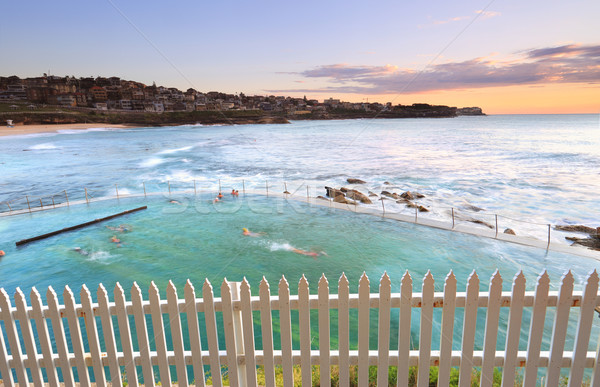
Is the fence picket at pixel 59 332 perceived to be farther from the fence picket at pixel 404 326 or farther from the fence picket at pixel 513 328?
the fence picket at pixel 513 328

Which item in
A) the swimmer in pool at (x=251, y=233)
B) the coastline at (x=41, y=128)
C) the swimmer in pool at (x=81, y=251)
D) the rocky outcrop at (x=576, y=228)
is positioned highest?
the coastline at (x=41, y=128)

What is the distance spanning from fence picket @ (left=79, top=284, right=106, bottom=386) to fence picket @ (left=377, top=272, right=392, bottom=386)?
2505mm

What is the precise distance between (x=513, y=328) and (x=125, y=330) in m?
3.43

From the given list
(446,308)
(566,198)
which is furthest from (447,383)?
(566,198)

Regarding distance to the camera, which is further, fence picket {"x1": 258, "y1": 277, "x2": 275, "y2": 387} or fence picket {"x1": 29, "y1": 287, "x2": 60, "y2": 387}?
fence picket {"x1": 29, "y1": 287, "x2": 60, "y2": 387}

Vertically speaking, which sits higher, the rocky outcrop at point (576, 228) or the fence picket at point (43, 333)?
the fence picket at point (43, 333)

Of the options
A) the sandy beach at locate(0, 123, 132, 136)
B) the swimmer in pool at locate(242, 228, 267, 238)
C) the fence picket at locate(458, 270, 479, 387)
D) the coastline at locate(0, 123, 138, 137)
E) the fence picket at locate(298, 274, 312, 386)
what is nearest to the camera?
the fence picket at locate(458, 270, 479, 387)

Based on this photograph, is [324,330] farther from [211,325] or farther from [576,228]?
→ [576,228]

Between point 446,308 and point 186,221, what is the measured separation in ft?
42.3

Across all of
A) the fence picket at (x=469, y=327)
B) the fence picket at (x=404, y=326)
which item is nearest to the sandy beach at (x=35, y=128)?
the fence picket at (x=404, y=326)

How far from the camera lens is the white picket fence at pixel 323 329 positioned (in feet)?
9.84

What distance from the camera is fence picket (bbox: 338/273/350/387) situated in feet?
9.86

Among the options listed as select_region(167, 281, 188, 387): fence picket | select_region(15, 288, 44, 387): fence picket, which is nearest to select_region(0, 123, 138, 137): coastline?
select_region(15, 288, 44, 387): fence picket

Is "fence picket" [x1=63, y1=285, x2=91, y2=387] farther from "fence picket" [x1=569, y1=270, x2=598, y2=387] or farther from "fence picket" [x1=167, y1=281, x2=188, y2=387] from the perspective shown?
"fence picket" [x1=569, y1=270, x2=598, y2=387]
